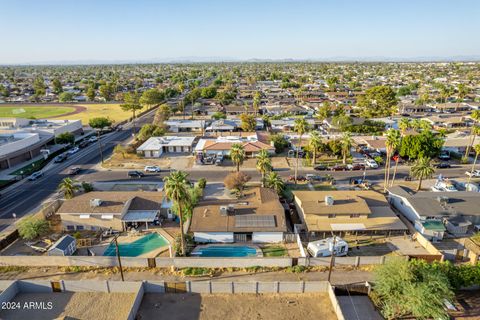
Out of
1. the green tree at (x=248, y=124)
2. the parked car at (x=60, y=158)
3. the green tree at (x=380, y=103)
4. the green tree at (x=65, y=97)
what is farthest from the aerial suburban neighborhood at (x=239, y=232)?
the green tree at (x=65, y=97)

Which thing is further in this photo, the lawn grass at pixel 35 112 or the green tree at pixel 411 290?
the lawn grass at pixel 35 112

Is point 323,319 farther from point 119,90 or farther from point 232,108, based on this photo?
point 119,90

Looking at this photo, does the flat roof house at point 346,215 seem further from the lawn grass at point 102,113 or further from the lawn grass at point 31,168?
the lawn grass at point 102,113

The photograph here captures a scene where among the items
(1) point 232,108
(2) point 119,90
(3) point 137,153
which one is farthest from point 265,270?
(2) point 119,90

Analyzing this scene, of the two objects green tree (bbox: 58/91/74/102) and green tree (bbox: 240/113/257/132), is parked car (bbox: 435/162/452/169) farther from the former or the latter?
green tree (bbox: 58/91/74/102)

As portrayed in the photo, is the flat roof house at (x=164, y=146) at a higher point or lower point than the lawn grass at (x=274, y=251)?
higher

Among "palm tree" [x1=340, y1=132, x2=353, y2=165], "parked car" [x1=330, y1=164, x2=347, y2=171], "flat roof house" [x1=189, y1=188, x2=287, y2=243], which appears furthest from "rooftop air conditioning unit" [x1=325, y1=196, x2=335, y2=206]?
"palm tree" [x1=340, y1=132, x2=353, y2=165]
